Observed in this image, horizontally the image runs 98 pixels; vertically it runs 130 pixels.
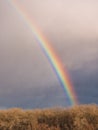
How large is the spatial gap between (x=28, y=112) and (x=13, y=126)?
2530mm

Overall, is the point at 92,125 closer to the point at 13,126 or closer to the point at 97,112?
the point at 97,112

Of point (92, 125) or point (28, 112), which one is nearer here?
point (92, 125)

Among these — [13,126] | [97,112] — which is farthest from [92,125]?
[13,126]

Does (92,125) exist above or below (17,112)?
below

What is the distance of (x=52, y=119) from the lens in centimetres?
6300

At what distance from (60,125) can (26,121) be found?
13.0ft

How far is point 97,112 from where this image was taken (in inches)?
2349

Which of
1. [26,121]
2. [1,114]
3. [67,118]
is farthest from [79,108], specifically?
[1,114]

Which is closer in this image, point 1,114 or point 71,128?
point 71,128

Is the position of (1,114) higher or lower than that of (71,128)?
higher

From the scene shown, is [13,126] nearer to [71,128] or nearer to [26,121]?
[26,121]

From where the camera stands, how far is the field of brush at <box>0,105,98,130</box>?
→ 5978 cm

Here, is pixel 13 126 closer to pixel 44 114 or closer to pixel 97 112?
pixel 44 114

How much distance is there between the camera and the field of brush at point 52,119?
59781 mm
